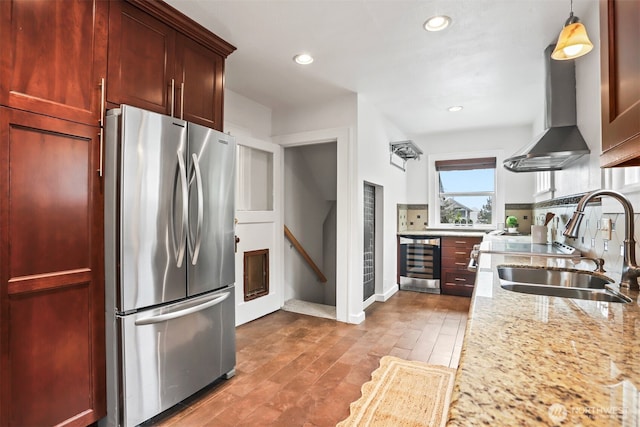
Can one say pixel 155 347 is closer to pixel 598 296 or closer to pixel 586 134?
pixel 598 296

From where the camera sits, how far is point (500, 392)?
52 centimetres

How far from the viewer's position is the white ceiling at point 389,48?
2025 mm

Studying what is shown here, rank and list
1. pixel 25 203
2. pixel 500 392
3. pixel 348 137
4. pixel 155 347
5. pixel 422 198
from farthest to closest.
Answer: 1. pixel 422 198
2. pixel 348 137
3. pixel 155 347
4. pixel 25 203
5. pixel 500 392

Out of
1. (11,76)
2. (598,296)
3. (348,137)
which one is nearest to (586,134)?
(598,296)

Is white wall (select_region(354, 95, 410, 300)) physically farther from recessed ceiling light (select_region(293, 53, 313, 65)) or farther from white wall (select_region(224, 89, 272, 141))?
white wall (select_region(224, 89, 272, 141))

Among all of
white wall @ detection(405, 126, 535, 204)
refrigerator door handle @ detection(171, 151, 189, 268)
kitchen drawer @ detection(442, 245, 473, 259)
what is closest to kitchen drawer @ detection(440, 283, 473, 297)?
kitchen drawer @ detection(442, 245, 473, 259)

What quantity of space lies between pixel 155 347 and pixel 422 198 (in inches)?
187

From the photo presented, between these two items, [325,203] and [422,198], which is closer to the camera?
[325,203]

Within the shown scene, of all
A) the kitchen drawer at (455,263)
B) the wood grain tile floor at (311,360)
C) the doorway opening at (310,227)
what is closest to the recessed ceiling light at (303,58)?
Result: the doorway opening at (310,227)

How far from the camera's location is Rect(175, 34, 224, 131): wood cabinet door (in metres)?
2.11

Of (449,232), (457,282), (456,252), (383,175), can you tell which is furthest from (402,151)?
(457,282)

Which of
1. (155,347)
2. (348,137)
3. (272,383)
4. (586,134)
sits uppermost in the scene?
(348,137)

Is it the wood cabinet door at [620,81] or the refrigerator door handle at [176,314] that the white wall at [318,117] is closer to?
the refrigerator door handle at [176,314]

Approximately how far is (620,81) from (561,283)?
4.15 feet
